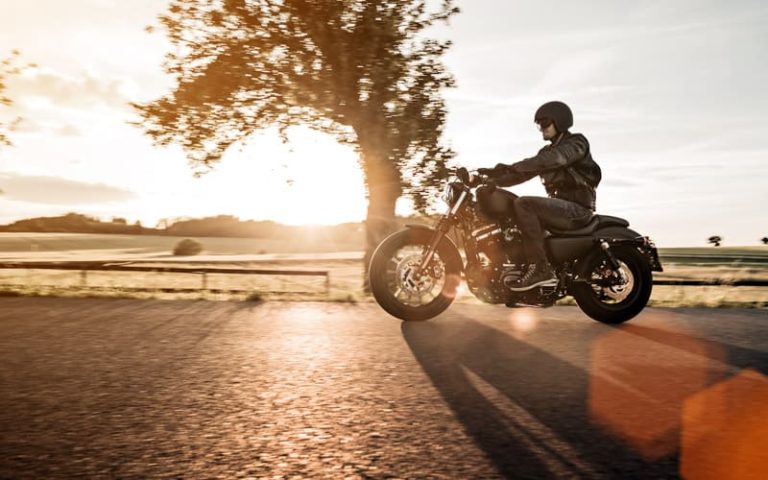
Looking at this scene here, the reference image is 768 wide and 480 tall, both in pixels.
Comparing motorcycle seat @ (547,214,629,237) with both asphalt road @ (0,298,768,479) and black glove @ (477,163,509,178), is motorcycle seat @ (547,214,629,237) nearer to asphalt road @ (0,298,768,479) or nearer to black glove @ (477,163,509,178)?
black glove @ (477,163,509,178)

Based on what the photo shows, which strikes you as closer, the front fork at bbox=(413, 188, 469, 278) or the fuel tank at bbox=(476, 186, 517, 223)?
the fuel tank at bbox=(476, 186, 517, 223)

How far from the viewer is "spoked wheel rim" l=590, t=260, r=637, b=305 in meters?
7.10

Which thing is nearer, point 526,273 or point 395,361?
point 395,361

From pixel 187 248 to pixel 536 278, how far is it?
4190cm

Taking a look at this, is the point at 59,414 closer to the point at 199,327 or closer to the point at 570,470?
the point at 570,470

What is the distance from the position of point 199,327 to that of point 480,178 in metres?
3.24

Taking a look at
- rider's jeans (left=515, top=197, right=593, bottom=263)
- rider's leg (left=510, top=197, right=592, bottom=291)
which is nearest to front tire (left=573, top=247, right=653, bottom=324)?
rider's jeans (left=515, top=197, right=593, bottom=263)

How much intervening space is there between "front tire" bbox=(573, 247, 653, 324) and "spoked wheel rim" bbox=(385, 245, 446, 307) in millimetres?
1542

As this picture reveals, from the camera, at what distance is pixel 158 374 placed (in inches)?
159

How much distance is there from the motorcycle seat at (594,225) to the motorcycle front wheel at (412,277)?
3.88 feet

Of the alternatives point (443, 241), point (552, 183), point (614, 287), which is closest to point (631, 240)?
point (614, 287)

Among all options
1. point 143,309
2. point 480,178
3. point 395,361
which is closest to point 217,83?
point 143,309

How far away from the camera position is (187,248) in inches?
1793

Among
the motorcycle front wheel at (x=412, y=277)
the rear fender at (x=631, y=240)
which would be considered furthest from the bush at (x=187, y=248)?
the rear fender at (x=631, y=240)
